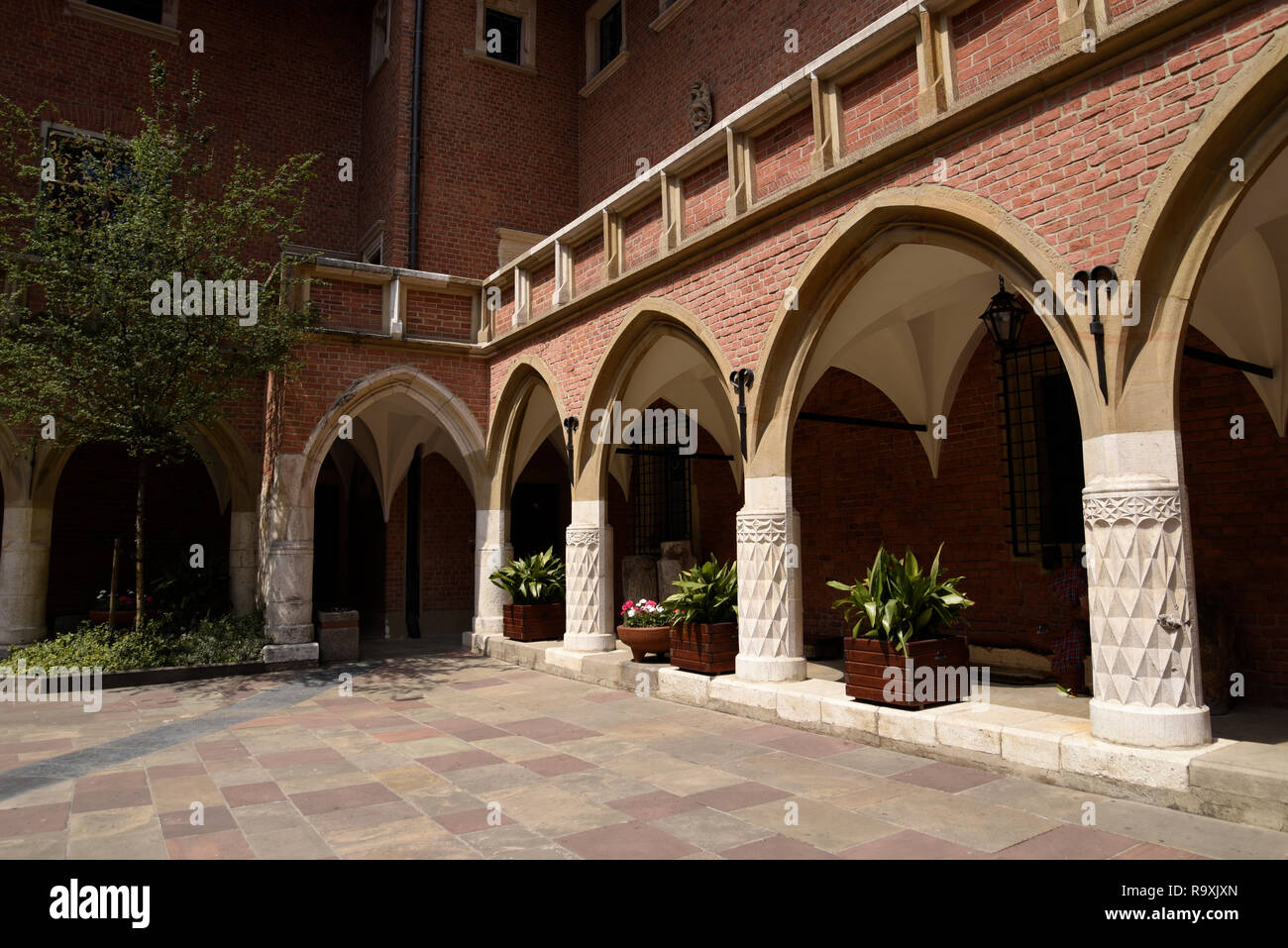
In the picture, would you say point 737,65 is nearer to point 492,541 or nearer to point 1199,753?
point 492,541

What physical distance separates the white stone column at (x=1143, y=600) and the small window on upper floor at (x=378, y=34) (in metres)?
15.7

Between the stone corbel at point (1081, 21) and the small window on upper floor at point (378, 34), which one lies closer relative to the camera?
the stone corbel at point (1081, 21)

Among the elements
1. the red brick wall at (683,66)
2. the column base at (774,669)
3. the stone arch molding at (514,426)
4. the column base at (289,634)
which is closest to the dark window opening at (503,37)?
the red brick wall at (683,66)

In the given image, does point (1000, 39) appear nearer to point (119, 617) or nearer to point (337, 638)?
point (337, 638)

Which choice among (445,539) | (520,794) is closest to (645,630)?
(520,794)

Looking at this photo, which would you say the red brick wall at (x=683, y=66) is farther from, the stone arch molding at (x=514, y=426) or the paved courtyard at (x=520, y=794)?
the paved courtyard at (x=520, y=794)

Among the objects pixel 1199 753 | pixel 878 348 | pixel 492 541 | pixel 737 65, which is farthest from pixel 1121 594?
pixel 737 65

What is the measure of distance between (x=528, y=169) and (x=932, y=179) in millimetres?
11320

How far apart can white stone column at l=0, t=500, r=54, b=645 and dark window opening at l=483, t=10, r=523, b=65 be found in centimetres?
1088

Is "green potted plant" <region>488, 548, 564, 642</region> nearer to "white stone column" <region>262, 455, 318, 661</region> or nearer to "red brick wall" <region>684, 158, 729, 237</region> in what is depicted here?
"white stone column" <region>262, 455, 318, 661</region>

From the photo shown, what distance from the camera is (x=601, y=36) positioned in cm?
1630

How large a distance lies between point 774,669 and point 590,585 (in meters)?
3.26

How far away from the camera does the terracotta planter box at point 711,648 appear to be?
7801mm
